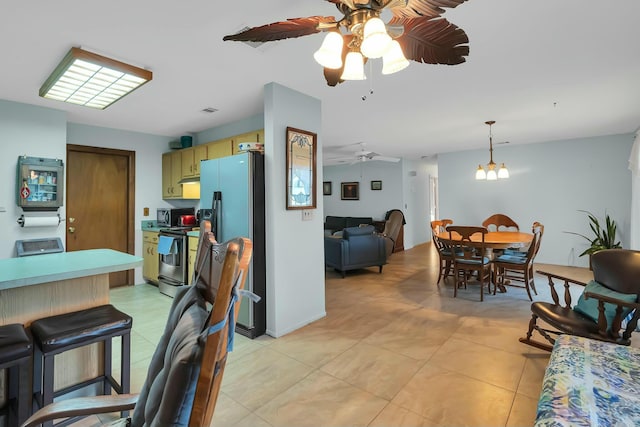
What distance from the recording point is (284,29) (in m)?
1.39

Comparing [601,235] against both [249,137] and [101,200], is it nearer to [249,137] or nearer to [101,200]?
[249,137]

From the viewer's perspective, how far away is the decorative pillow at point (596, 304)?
211 centimetres

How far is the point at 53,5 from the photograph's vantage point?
1739 millimetres

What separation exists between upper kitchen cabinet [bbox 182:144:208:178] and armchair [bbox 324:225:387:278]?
237 centimetres

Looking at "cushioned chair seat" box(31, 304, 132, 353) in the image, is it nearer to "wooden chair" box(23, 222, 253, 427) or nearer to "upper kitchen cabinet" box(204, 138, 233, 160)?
"wooden chair" box(23, 222, 253, 427)

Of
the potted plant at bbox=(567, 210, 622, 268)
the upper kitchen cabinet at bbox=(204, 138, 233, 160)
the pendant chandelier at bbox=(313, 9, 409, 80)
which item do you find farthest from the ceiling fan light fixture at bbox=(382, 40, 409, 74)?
the potted plant at bbox=(567, 210, 622, 268)

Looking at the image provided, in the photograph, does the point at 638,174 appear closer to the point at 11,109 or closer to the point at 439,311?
the point at 439,311

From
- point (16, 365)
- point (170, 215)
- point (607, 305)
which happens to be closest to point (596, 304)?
point (607, 305)

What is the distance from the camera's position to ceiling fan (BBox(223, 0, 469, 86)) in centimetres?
121

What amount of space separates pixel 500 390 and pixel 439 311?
1493 millimetres

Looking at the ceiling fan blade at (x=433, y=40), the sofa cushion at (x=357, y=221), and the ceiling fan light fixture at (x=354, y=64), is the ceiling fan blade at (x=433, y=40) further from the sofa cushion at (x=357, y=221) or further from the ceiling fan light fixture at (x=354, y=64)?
the sofa cushion at (x=357, y=221)

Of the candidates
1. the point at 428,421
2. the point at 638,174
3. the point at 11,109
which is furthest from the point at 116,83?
the point at 638,174

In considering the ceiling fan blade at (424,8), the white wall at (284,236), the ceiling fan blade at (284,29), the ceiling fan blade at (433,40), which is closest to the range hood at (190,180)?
the white wall at (284,236)

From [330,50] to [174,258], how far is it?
3615 mm
